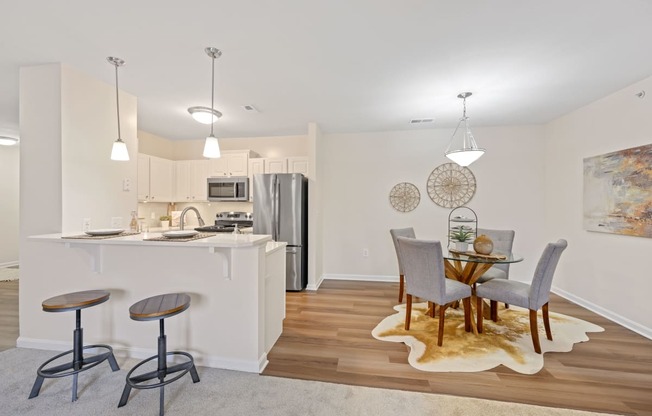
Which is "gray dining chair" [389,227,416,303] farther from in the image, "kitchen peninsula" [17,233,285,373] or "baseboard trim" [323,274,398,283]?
"kitchen peninsula" [17,233,285,373]

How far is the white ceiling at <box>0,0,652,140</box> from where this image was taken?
5.99 ft

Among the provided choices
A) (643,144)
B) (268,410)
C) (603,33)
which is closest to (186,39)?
(268,410)

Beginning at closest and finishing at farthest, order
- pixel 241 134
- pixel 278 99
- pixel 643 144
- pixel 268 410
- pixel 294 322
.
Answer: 1. pixel 268 410
2. pixel 643 144
3. pixel 294 322
4. pixel 278 99
5. pixel 241 134

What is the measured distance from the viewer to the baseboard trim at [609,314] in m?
2.78

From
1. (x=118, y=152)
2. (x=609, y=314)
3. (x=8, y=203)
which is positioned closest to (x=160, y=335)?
(x=118, y=152)

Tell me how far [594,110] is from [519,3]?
8.80 ft

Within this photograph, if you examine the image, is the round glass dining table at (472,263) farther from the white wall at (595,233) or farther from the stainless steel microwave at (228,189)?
the stainless steel microwave at (228,189)

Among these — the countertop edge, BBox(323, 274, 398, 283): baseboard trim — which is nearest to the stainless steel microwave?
BBox(323, 274, 398, 283): baseboard trim

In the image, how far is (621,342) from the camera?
2637 millimetres

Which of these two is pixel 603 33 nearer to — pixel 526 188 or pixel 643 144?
pixel 643 144

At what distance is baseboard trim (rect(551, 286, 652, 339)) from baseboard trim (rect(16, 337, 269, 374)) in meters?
3.74

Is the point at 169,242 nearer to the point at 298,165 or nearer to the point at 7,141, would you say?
the point at 298,165

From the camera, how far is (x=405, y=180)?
4.71m

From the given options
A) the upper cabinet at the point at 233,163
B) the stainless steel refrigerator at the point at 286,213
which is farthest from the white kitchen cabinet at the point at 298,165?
the upper cabinet at the point at 233,163
